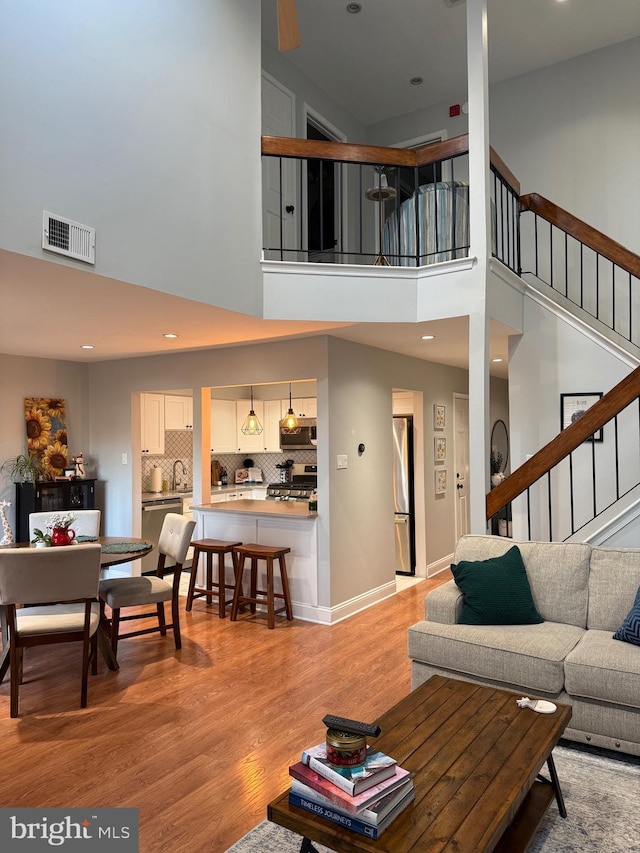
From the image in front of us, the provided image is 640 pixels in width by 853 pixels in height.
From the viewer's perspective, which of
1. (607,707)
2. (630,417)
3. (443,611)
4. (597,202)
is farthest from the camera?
(597,202)

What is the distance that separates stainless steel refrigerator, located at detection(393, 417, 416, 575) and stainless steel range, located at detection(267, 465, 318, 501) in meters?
1.36

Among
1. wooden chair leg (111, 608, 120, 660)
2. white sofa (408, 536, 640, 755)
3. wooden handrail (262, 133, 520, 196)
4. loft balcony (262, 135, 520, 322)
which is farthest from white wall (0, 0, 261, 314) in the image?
white sofa (408, 536, 640, 755)

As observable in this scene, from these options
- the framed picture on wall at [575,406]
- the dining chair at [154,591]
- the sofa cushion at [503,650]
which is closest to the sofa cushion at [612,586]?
the sofa cushion at [503,650]

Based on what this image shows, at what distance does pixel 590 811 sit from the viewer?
239 centimetres

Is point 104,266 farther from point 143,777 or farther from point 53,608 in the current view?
point 143,777

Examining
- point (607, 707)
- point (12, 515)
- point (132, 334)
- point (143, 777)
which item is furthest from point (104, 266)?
point (12, 515)

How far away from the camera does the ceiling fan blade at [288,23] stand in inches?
112

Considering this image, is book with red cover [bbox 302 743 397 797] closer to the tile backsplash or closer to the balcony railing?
the balcony railing

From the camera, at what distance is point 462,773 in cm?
192

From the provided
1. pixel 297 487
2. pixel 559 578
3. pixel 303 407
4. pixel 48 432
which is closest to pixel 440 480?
pixel 297 487

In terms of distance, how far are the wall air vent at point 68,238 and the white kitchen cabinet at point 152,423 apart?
4153 millimetres

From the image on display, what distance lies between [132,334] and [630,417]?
13.5ft

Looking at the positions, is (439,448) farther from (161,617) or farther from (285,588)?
(161,617)

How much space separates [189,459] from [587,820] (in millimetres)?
6548
